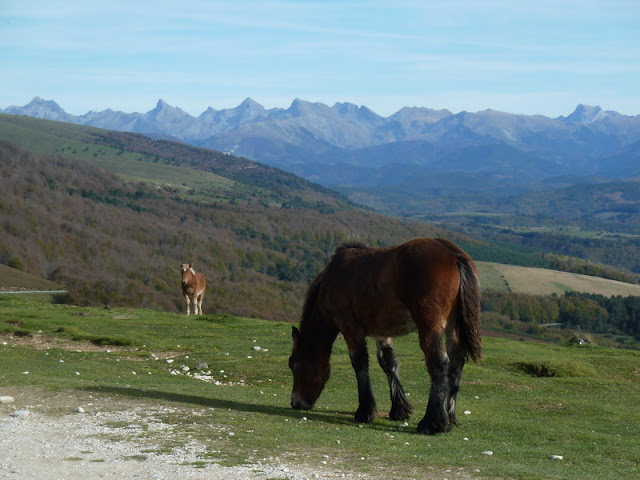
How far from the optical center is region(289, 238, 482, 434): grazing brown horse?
1273 centimetres

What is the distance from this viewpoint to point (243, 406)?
1475 centimetres

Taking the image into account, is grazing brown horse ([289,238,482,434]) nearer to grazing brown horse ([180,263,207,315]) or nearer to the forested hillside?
grazing brown horse ([180,263,207,315])

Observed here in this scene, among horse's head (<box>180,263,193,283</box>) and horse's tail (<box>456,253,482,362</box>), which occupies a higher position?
horse's tail (<box>456,253,482,362</box>)

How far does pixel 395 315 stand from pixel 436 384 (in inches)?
57.2

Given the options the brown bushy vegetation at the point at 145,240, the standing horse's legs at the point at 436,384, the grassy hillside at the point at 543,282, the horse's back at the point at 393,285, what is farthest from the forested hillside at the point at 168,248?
the standing horse's legs at the point at 436,384

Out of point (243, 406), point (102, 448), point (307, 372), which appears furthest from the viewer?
point (307, 372)

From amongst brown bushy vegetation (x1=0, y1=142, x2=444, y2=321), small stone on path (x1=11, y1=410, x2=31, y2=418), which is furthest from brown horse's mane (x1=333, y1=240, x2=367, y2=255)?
brown bushy vegetation (x1=0, y1=142, x2=444, y2=321)

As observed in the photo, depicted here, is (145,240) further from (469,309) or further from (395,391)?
(469,309)

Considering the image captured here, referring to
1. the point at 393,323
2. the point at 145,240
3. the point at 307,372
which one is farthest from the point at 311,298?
the point at 145,240

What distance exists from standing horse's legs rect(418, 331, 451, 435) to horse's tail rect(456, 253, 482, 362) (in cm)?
58

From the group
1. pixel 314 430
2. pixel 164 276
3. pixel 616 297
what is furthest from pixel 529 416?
pixel 616 297

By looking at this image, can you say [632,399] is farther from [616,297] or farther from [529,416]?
[616,297]

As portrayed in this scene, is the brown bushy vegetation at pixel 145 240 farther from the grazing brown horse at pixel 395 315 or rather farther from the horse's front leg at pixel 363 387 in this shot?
the horse's front leg at pixel 363 387

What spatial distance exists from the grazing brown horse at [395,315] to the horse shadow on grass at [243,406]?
1.07 feet
